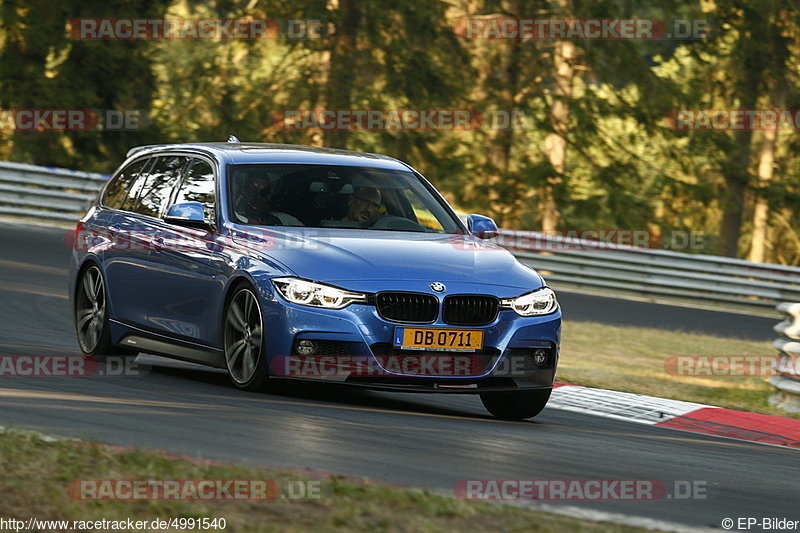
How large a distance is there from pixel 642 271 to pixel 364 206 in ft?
50.3

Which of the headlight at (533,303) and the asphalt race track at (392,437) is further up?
the headlight at (533,303)

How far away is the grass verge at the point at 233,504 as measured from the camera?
16.9ft

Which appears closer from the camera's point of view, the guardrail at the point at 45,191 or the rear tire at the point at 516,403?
the rear tire at the point at 516,403

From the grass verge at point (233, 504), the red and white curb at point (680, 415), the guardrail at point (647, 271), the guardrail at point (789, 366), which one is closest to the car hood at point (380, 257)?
the red and white curb at point (680, 415)

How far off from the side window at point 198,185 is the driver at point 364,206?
2.99ft

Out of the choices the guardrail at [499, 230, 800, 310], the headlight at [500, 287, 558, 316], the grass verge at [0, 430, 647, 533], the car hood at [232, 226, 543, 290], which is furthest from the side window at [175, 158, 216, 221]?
the guardrail at [499, 230, 800, 310]

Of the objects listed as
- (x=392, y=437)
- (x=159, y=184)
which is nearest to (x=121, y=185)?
(x=159, y=184)

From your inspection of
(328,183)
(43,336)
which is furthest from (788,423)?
(43,336)

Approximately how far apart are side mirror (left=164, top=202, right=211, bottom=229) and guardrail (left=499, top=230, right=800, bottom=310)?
14.9 m

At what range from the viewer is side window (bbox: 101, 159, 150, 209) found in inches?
431

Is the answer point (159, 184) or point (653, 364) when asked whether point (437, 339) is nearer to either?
point (159, 184)

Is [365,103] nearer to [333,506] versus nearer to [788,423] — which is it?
[788,423]

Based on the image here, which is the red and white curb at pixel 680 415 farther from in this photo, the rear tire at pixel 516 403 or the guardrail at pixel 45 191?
the guardrail at pixel 45 191

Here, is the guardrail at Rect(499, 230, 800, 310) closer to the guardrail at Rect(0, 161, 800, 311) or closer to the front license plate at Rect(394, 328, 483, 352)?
the guardrail at Rect(0, 161, 800, 311)
